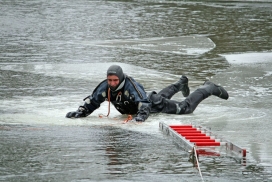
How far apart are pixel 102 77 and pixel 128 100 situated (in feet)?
14.1

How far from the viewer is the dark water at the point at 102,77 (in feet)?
24.2

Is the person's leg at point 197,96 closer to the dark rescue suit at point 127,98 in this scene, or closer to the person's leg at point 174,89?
the person's leg at point 174,89

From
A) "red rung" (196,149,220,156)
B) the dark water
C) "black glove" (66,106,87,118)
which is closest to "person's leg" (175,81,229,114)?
the dark water

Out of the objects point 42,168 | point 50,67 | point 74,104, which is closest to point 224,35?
point 50,67

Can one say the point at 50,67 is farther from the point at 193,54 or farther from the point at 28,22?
the point at 28,22

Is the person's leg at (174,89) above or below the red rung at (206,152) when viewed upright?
above

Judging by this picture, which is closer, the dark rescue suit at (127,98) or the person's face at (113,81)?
the person's face at (113,81)

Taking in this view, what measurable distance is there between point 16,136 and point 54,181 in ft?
7.59

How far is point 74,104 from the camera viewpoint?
453 inches

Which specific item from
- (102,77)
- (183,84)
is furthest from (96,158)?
(102,77)

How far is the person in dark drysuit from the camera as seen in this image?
1001 cm

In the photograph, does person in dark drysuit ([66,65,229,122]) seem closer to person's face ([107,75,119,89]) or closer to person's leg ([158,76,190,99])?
person's face ([107,75,119,89])

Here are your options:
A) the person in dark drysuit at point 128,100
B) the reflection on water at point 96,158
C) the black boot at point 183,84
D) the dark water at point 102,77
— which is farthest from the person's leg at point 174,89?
the reflection on water at point 96,158

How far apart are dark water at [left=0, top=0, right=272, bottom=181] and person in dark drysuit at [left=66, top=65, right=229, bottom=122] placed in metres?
0.19
